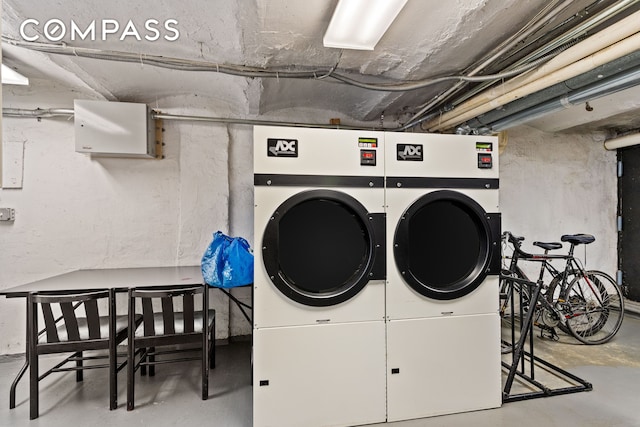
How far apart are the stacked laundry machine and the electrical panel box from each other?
5.90ft

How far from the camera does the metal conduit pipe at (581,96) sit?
7.14 ft

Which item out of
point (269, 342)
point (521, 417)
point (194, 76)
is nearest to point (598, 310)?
point (521, 417)

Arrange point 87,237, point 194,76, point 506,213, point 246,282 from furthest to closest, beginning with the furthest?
point 506,213, point 87,237, point 194,76, point 246,282

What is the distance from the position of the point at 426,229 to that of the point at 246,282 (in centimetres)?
137

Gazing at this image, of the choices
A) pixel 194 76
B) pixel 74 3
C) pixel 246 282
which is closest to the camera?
pixel 74 3

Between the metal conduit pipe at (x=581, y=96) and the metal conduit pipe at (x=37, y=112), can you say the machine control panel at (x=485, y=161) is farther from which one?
the metal conduit pipe at (x=37, y=112)

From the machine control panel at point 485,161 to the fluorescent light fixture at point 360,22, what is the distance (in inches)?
42.0

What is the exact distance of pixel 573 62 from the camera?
208 cm

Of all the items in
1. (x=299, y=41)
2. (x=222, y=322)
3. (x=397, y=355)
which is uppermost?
(x=299, y=41)

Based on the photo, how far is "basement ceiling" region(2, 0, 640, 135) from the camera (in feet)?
6.63

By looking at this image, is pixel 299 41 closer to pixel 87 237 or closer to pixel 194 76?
pixel 194 76

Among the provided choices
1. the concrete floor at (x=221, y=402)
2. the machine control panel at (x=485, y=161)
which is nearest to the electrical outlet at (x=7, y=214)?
the concrete floor at (x=221, y=402)

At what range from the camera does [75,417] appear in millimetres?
2328

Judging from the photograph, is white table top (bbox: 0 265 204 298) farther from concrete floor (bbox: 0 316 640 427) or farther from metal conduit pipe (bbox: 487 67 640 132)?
metal conduit pipe (bbox: 487 67 640 132)
